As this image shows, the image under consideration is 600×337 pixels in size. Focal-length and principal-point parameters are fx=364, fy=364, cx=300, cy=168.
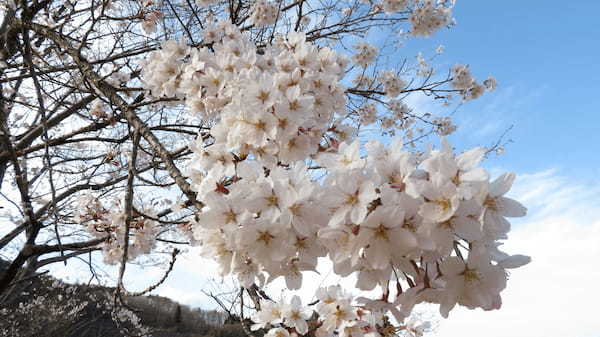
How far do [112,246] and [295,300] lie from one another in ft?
8.45

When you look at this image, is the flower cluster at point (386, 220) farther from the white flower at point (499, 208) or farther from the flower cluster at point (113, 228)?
the flower cluster at point (113, 228)

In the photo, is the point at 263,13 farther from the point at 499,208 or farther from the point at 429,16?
the point at 499,208

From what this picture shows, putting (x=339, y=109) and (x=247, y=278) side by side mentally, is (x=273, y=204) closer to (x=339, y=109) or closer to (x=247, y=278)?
(x=247, y=278)

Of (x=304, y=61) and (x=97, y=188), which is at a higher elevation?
(x=97, y=188)

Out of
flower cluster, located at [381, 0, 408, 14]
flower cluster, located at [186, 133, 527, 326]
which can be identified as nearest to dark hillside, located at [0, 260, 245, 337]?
flower cluster, located at [186, 133, 527, 326]

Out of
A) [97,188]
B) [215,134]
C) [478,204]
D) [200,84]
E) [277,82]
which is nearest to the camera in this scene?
[478,204]

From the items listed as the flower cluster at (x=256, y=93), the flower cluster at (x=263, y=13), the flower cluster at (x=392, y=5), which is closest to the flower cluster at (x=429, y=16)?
the flower cluster at (x=392, y=5)

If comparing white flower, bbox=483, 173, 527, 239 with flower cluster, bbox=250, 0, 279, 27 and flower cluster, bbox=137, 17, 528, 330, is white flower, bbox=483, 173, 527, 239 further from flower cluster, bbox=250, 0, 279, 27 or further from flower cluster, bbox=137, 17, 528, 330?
flower cluster, bbox=250, 0, 279, 27

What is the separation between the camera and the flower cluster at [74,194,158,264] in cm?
360

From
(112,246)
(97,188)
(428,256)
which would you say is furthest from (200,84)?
(97,188)

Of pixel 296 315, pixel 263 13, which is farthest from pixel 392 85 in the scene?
pixel 296 315

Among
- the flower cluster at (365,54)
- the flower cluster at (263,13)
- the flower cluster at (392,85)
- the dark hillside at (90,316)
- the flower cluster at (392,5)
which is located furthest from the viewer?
the dark hillside at (90,316)

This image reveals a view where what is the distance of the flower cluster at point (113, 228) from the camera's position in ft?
11.8

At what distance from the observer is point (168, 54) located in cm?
217
